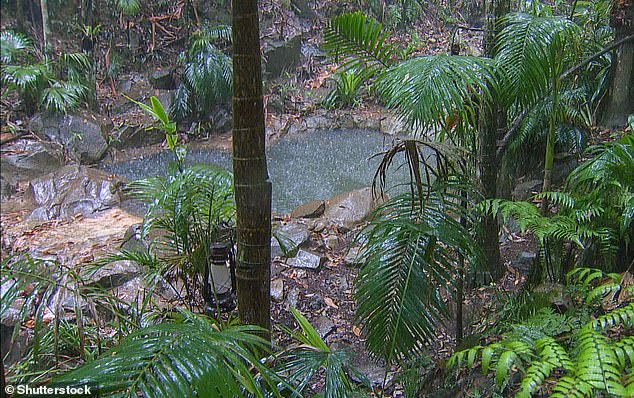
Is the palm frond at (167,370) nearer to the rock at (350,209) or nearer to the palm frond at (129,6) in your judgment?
the rock at (350,209)

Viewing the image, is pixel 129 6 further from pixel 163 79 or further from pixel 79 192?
pixel 79 192

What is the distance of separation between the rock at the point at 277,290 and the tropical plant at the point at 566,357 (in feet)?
4.55

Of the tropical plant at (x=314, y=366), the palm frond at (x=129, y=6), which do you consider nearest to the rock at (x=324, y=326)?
the tropical plant at (x=314, y=366)

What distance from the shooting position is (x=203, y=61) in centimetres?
595

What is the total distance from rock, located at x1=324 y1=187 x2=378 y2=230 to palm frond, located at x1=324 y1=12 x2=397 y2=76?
1.61 metres

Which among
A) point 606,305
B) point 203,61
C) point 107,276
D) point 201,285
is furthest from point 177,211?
point 203,61

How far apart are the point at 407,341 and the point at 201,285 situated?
954 mm

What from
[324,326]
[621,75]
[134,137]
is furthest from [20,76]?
[134,137]

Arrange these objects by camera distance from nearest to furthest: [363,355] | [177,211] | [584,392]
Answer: [584,392] → [177,211] → [363,355]

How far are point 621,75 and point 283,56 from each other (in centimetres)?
512

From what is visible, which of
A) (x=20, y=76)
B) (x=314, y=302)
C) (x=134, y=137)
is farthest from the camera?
(x=134, y=137)

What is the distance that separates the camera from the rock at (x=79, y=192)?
345cm

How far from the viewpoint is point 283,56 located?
24.9ft

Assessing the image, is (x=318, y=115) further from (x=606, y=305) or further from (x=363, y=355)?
(x=606, y=305)
